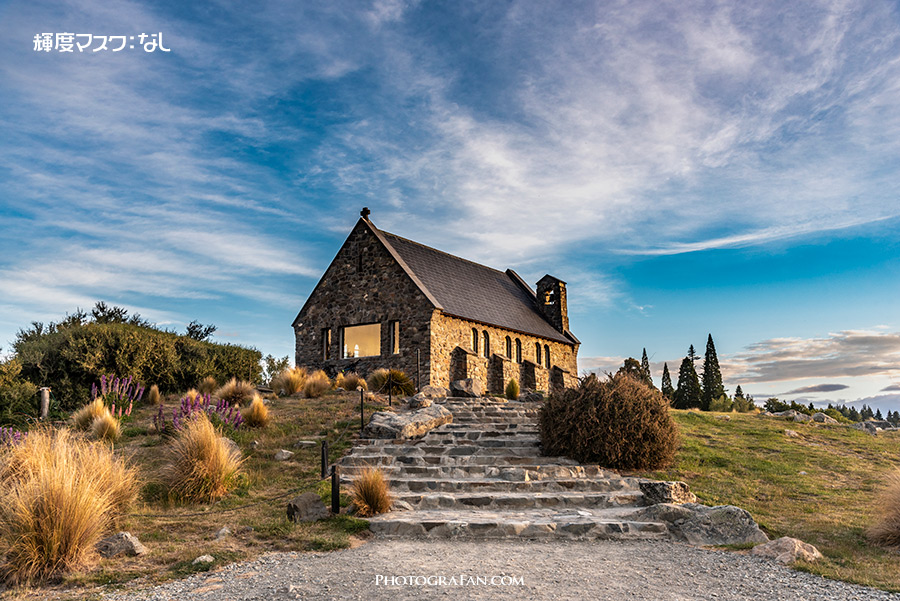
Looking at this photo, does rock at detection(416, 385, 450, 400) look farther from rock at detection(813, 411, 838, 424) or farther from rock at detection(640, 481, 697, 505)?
rock at detection(813, 411, 838, 424)

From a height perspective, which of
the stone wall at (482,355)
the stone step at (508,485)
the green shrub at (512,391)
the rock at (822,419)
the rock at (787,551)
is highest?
the stone wall at (482,355)

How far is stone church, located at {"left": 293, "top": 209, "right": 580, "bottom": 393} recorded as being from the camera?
77.2 ft

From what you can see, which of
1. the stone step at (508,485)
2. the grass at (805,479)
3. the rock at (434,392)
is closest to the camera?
the grass at (805,479)

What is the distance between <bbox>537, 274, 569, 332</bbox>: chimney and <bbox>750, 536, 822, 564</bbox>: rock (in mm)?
25689

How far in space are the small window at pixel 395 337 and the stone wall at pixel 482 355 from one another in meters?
1.82

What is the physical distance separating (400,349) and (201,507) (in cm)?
1526

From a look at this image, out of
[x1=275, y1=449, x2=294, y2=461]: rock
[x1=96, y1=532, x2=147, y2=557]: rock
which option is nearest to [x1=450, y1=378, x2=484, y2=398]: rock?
[x1=275, y1=449, x2=294, y2=461]: rock

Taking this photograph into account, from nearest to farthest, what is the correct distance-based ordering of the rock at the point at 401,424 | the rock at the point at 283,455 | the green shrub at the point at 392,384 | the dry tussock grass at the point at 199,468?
the dry tussock grass at the point at 199,468
the rock at the point at 283,455
the rock at the point at 401,424
the green shrub at the point at 392,384

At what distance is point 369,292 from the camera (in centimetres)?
2519

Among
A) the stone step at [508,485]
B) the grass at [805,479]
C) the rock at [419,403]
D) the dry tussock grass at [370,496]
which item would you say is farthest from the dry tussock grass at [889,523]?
the rock at [419,403]

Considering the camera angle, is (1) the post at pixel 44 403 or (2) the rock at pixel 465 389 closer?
(1) the post at pixel 44 403

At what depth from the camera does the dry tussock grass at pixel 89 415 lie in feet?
41.2

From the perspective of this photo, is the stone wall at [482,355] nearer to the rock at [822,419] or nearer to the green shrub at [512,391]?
the green shrub at [512,391]

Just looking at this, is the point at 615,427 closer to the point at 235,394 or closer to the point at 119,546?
the point at 119,546
